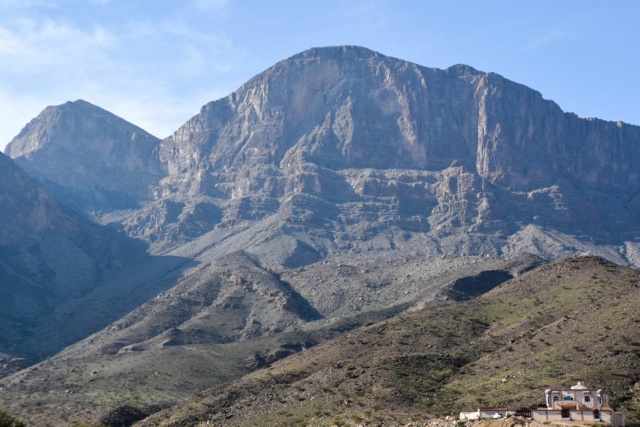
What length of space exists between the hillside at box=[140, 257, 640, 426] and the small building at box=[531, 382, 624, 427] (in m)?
7.66

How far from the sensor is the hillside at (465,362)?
2975 inches

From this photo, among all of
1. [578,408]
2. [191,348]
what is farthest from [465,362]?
[191,348]

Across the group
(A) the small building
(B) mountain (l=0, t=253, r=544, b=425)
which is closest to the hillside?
(A) the small building

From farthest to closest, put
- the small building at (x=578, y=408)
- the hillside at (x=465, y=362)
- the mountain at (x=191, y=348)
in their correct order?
1. the mountain at (x=191, y=348)
2. the hillside at (x=465, y=362)
3. the small building at (x=578, y=408)

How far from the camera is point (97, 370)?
139875 millimetres

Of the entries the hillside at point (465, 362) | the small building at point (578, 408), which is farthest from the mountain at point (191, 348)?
the small building at point (578, 408)

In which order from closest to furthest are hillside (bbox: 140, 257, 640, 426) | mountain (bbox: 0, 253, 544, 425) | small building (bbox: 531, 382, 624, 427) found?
small building (bbox: 531, 382, 624, 427), hillside (bbox: 140, 257, 640, 426), mountain (bbox: 0, 253, 544, 425)

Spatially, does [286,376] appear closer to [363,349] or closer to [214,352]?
[363,349]

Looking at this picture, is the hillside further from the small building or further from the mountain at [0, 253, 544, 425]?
the mountain at [0, 253, 544, 425]

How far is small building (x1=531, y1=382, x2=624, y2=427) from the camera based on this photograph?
175ft

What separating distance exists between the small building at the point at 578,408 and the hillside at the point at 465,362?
7.66 meters

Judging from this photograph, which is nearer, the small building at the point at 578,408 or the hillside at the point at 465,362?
the small building at the point at 578,408

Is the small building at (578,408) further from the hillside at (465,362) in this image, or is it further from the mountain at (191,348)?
the mountain at (191,348)

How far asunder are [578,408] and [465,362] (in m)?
36.4
